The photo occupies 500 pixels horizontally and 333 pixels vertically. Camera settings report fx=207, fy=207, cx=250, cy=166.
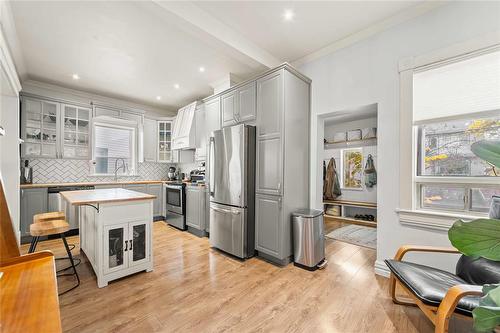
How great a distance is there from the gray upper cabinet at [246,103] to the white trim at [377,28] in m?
0.99

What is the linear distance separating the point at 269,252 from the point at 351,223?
2881 mm

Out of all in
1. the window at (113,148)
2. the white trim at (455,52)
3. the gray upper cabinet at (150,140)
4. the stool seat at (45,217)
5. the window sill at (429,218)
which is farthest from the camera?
the gray upper cabinet at (150,140)

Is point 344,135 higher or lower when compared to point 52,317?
higher

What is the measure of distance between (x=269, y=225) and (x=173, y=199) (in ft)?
8.45

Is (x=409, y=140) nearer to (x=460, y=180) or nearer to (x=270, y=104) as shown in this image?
(x=460, y=180)

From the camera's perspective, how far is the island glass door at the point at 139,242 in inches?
91.7

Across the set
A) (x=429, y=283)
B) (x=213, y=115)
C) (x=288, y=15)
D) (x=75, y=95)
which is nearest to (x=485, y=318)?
(x=429, y=283)

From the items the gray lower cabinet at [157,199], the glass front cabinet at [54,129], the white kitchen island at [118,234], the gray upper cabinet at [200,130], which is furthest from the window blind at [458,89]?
the glass front cabinet at [54,129]

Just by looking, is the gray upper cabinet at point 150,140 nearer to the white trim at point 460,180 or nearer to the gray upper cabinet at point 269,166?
the gray upper cabinet at point 269,166

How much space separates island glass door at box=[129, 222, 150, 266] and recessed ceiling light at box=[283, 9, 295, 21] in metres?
2.90

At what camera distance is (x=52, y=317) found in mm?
551

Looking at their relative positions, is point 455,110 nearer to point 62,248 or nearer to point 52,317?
point 52,317

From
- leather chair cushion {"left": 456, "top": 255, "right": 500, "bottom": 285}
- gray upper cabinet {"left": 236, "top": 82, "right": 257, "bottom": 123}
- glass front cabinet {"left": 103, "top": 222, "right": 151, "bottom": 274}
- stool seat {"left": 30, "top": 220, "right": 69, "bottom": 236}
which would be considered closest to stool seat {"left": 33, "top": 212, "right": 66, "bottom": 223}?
stool seat {"left": 30, "top": 220, "right": 69, "bottom": 236}

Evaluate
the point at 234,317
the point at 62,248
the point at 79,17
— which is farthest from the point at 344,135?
the point at 62,248
